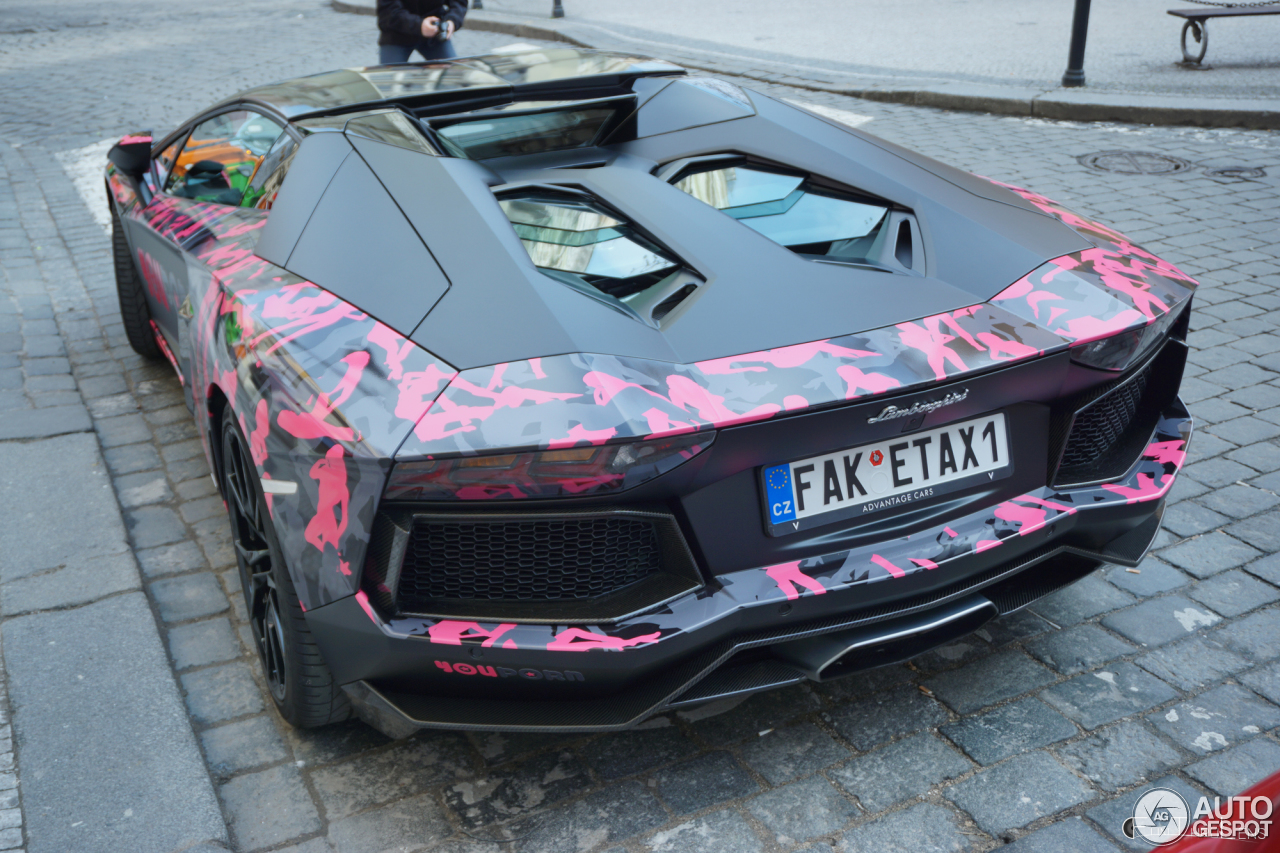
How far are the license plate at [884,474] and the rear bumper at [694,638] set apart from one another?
0.08 metres

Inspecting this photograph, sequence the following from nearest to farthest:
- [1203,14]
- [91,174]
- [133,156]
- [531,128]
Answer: [531,128] → [133,156] → [91,174] → [1203,14]

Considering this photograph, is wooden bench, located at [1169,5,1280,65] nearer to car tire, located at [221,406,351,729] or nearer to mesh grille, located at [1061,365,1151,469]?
mesh grille, located at [1061,365,1151,469]

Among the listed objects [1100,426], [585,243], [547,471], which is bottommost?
[1100,426]

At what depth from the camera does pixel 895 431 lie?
6.72 ft

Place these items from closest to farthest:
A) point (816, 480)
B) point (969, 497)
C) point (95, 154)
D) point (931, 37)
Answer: point (816, 480)
point (969, 497)
point (95, 154)
point (931, 37)

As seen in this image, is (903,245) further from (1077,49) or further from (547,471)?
(1077,49)

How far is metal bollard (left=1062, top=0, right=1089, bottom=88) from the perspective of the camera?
9.31m

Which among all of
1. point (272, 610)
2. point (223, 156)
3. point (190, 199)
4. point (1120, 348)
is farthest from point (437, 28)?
point (1120, 348)

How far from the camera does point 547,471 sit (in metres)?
1.85

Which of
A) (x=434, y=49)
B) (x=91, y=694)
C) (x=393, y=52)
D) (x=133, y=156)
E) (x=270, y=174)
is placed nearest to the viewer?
(x=91, y=694)

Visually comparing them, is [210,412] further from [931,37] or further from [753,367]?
[931,37]

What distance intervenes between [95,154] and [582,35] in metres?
7.32

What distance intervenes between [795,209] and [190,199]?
209 centimetres

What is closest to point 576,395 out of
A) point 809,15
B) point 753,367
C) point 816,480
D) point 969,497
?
point 753,367
